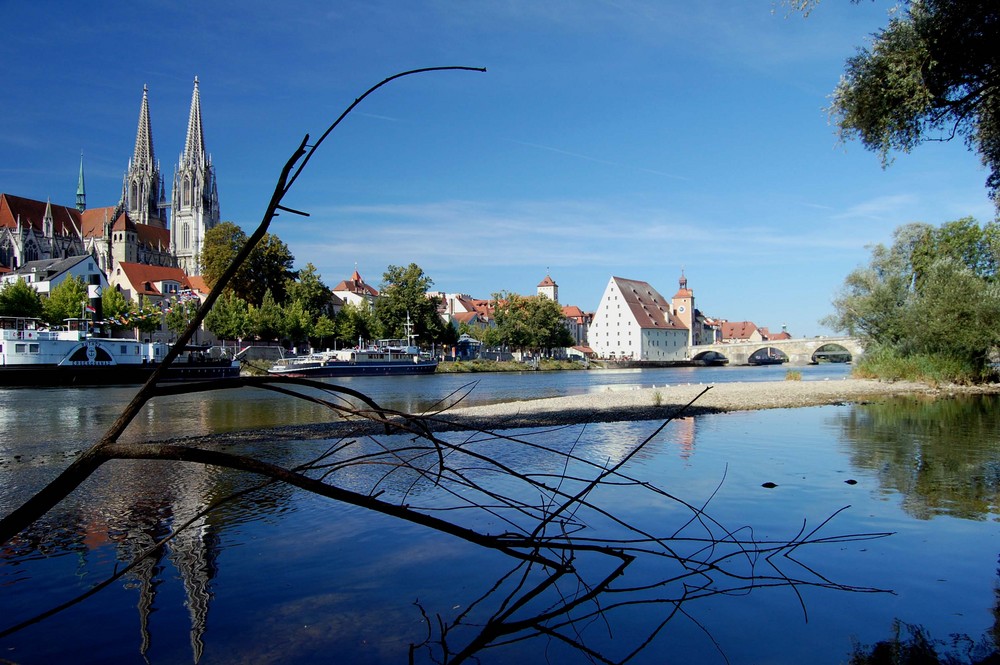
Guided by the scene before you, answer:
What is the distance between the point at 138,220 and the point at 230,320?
87451 mm

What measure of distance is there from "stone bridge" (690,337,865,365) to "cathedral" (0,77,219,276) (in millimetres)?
100847

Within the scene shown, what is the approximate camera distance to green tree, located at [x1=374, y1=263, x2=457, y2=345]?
9538cm

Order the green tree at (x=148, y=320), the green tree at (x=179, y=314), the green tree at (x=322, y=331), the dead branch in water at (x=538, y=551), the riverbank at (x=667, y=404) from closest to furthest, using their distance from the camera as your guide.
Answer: the dead branch in water at (x=538, y=551)
the riverbank at (x=667, y=404)
the green tree at (x=148, y=320)
the green tree at (x=179, y=314)
the green tree at (x=322, y=331)

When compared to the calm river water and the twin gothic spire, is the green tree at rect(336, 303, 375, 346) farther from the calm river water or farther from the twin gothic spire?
the calm river water

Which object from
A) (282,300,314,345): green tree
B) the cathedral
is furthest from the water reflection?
the cathedral

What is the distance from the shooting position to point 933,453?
1297 centimetres

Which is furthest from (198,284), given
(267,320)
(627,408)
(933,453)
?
(933,453)

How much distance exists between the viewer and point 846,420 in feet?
65.3

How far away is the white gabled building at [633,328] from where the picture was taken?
141 meters

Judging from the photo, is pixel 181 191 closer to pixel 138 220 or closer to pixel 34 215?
pixel 138 220

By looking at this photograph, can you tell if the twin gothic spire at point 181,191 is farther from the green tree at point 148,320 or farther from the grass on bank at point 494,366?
the grass on bank at point 494,366

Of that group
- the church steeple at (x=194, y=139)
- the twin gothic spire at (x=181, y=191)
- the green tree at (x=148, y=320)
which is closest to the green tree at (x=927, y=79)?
the green tree at (x=148, y=320)

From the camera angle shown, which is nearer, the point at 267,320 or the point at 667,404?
the point at 667,404

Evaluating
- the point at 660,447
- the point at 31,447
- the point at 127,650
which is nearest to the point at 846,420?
the point at 660,447
